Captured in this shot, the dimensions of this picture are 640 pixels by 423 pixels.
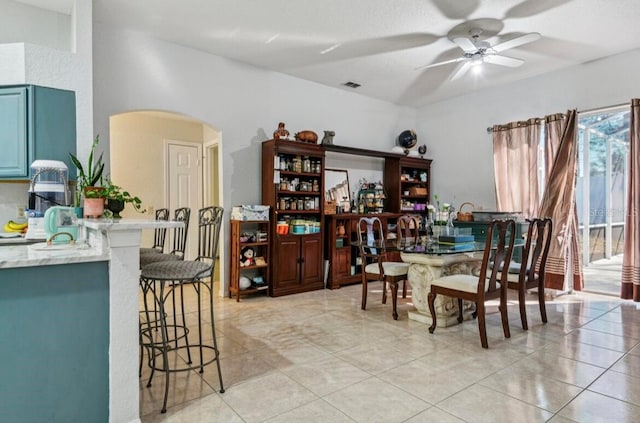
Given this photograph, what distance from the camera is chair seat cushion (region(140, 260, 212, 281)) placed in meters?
2.14

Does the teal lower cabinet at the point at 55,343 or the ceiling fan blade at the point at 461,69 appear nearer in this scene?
the teal lower cabinet at the point at 55,343

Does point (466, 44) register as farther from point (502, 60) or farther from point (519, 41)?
point (502, 60)

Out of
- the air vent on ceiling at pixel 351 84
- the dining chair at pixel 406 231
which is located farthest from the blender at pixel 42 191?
the air vent on ceiling at pixel 351 84

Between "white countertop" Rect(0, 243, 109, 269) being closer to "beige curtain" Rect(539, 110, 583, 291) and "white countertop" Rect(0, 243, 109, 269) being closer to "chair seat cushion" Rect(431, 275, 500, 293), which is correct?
"chair seat cushion" Rect(431, 275, 500, 293)

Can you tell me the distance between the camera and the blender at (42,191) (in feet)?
9.19

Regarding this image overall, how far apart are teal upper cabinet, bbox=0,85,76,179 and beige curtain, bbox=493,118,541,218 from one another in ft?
18.4

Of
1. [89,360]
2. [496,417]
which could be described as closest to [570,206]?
[496,417]

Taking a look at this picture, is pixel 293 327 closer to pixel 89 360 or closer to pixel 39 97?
pixel 89 360

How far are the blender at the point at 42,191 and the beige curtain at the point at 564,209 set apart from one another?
555 centimetres

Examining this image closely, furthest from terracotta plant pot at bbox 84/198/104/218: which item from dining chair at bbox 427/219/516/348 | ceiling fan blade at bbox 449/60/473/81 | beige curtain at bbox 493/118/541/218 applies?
beige curtain at bbox 493/118/541/218

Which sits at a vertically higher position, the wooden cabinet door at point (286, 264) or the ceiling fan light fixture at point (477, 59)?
the ceiling fan light fixture at point (477, 59)

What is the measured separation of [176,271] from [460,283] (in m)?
2.33

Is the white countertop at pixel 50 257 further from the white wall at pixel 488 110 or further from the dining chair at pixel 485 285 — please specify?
the white wall at pixel 488 110

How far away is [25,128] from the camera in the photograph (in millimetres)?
2902
